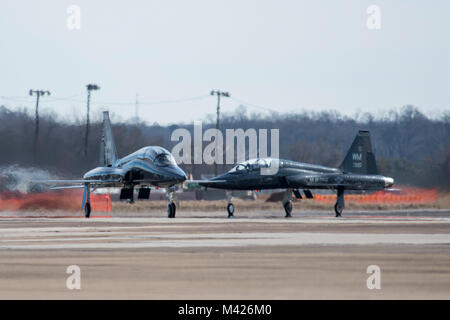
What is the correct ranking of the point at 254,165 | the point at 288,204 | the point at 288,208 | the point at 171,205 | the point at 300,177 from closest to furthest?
the point at 171,205
the point at 288,208
the point at 288,204
the point at 254,165
the point at 300,177

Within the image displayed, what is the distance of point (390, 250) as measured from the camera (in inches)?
941

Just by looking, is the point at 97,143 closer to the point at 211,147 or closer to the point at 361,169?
the point at 361,169

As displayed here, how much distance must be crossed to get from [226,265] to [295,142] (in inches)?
5656

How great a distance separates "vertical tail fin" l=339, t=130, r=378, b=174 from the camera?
59875mm

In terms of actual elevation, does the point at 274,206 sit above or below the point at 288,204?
below

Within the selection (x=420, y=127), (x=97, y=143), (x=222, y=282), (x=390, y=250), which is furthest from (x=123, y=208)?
(x=420, y=127)

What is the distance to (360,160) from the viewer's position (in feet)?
198

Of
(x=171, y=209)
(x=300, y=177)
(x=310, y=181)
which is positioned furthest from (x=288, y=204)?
(x=171, y=209)

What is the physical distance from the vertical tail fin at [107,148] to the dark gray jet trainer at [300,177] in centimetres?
598

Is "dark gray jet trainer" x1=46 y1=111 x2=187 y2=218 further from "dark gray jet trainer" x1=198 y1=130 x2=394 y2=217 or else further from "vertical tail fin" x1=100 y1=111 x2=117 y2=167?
"dark gray jet trainer" x1=198 y1=130 x2=394 y2=217

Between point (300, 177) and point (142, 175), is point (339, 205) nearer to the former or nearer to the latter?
point (300, 177)

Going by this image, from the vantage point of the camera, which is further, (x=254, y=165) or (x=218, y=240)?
(x=254, y=165)

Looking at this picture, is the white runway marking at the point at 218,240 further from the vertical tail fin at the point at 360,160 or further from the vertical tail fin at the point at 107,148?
the vertical tail fin at the point at 360,160

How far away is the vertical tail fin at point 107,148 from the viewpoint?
59.2 metres
